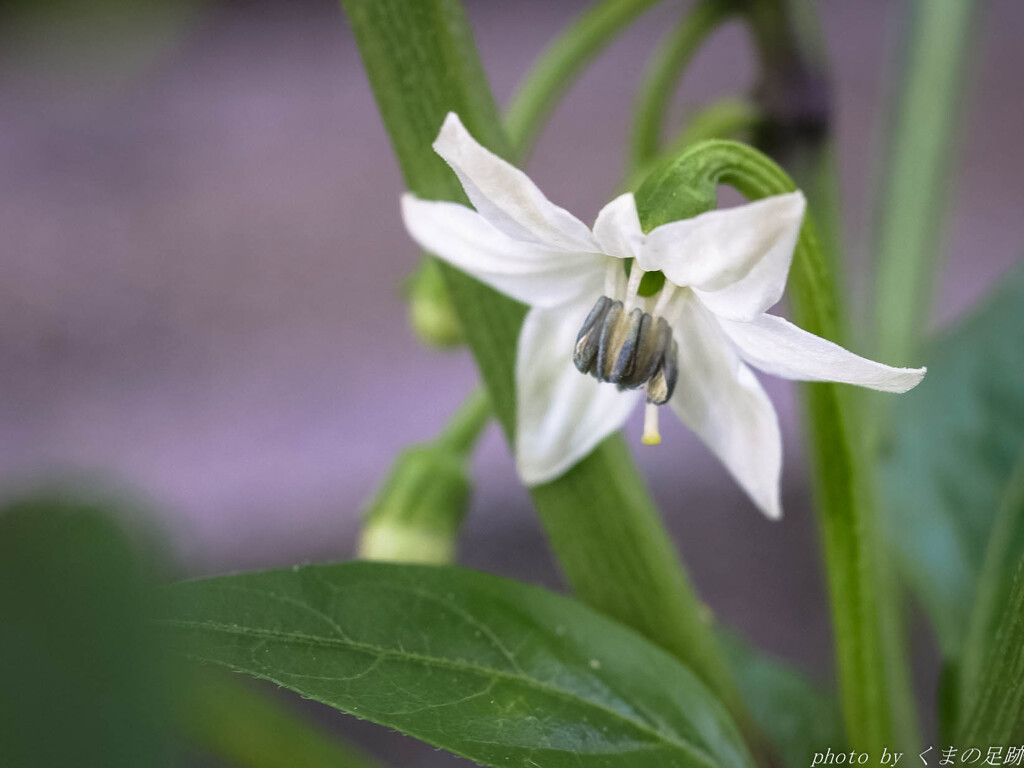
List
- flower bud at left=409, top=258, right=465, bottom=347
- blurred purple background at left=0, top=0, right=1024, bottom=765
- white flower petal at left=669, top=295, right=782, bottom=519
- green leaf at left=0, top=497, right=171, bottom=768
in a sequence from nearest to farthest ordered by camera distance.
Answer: green leaf at left=0, top=497, right=171, bottom=768 < white flower petal at left=669, top=295, right=782, bottom=519 < flower bud at left=409, top=258, right=465, bottom=347 < blurred purple background at left=0, top=0, right=1024, bottom=765

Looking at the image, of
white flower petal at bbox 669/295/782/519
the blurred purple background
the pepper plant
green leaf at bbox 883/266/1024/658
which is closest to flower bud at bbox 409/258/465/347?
the pepper plant

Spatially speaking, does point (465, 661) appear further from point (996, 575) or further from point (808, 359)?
point (996, 575)

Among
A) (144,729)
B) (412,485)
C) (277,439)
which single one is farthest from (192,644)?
(277,439)

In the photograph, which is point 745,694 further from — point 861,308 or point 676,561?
point 861,308

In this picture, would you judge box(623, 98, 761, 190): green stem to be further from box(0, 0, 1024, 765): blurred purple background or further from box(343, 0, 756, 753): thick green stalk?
box(0, 0, 1024, 765): blurred purple background

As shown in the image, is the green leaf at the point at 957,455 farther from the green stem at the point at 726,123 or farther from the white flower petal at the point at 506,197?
the white flower petal at the point at 506,197

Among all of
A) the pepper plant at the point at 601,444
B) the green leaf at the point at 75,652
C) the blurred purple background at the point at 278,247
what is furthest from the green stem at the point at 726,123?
the blurred purple background at the point at 278,247
